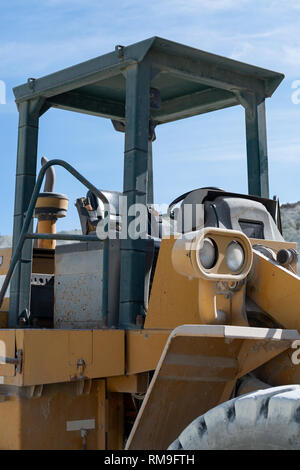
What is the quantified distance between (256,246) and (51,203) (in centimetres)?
267

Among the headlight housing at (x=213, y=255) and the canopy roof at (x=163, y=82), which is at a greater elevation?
the canopy roof at (x=163, y=82)

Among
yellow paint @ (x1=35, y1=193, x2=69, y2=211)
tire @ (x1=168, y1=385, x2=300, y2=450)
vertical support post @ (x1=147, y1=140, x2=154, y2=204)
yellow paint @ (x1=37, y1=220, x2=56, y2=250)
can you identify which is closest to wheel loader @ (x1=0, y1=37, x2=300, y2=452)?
tire @ (x1=168, y1=385, x2=300, y2=450)

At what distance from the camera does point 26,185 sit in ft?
18.8

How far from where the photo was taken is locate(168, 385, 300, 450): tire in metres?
2.90

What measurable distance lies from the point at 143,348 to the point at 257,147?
218 cm

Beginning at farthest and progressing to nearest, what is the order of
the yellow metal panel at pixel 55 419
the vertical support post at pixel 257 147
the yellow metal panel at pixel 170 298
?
the vertical support post at pixel 257 147, the yellow metal panel at pixel 55 419, the yellow metal panel at pixel 170 298

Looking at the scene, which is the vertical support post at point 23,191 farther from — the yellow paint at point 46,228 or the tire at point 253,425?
the tire at point 253,425

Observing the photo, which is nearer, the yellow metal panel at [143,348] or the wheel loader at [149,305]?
the wheel loader at [149,305]

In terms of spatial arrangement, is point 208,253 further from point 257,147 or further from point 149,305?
point 257,147

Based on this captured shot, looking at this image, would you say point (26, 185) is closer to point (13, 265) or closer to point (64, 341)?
point (13, 265)

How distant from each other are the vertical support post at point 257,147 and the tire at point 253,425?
9.29 ft

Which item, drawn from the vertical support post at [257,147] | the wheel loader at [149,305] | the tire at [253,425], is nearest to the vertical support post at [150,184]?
the wheel loader at [149,305]

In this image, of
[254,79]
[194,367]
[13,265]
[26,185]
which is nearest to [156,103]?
[254,79]

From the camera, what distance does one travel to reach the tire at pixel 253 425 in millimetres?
2902
